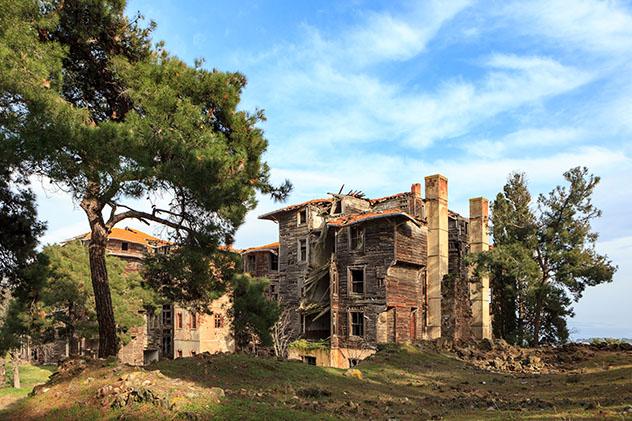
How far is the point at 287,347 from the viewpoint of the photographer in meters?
37.2

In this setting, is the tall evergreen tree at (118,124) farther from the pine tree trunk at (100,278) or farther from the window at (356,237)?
the window at (356,237)

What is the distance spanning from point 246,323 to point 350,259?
71.2 feet

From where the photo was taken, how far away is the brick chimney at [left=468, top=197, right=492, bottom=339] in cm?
3909

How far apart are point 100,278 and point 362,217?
78.8 ft

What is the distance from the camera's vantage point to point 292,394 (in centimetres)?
1447

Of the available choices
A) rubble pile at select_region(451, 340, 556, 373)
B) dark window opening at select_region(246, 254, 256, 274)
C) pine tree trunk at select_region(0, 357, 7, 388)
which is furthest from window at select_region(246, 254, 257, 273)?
rubble pile at select_region(451, 340, 556, 373)

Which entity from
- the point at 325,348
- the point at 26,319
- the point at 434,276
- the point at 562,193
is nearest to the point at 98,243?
the point at 26,319

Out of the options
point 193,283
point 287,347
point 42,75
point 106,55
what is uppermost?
point 106,55

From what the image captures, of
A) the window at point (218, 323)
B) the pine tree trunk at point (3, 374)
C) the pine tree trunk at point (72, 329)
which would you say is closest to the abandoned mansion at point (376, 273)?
the pine tree trunk at point (3, 374)

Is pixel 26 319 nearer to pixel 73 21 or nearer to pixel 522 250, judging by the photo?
pixel 73 21

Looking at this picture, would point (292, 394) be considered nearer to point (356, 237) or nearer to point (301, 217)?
point (356, 237)

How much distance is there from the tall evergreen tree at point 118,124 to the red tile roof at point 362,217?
64.3 ft

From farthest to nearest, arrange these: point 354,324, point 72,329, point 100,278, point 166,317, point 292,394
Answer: point 166,317 → point 354,324 → point 72,329 → point 292,394 → point 100,278

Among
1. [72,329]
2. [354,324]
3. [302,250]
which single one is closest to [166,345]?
[302,250]
